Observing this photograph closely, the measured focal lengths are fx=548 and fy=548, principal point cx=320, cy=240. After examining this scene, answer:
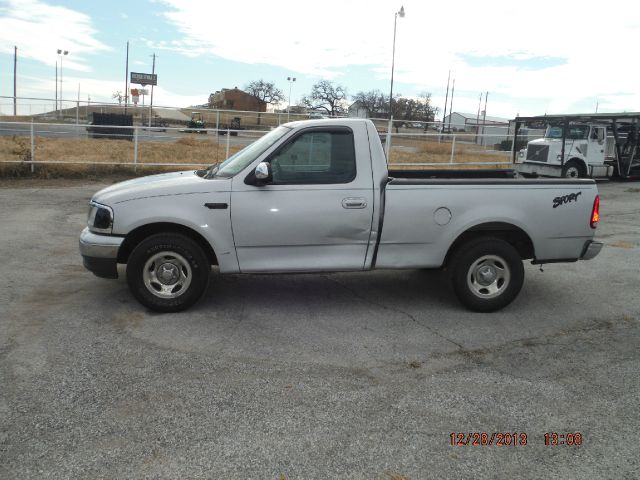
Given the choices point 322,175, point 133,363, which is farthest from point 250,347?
point 322,175

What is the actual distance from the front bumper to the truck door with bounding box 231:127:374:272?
3.71 ft

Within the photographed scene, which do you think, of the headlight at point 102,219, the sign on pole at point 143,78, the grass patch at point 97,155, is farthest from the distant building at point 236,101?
the headlight at point 102,219

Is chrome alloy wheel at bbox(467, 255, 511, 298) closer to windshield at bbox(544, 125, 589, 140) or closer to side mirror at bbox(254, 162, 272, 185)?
side mirror at bbox(254, 162, 272, 185)

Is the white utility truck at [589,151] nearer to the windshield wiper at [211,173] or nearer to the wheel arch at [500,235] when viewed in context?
the wheel arch at [500,235]

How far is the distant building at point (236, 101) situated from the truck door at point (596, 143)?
54.6 meters

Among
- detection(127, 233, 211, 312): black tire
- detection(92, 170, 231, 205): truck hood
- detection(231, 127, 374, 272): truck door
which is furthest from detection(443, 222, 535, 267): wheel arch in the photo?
detection(127, 233, 211, 312): black tire

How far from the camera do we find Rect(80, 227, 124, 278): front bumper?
5.07 m

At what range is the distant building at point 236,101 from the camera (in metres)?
71.1

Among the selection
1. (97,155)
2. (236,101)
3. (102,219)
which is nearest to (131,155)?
(97,155)

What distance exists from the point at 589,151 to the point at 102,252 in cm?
1823

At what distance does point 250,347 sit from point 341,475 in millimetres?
1838

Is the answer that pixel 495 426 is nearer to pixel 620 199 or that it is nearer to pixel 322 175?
pixel 322 175

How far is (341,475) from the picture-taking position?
114 inches

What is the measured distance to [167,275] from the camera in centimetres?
519
